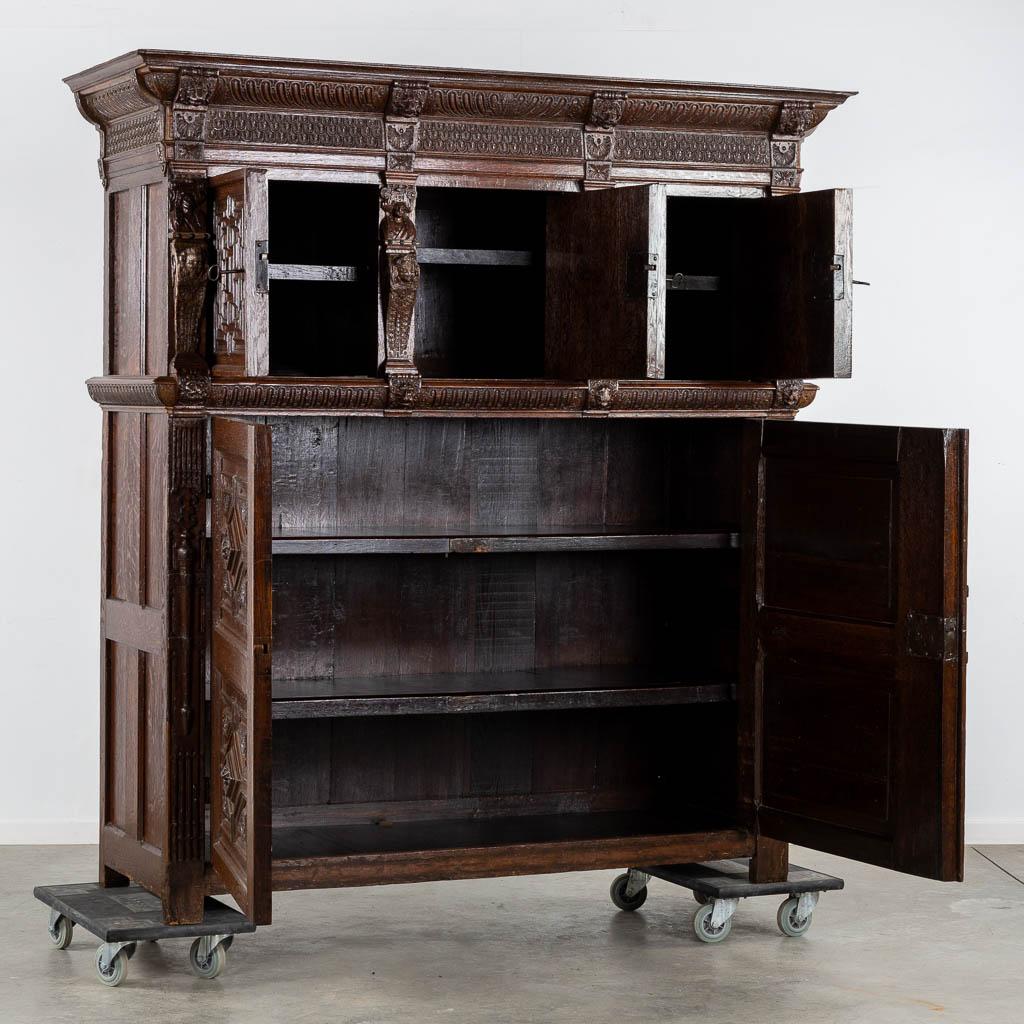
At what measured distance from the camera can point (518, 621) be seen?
5551mm

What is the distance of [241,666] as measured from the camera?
172 inches

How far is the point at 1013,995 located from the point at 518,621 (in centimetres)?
178

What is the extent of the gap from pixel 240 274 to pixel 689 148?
1410 millimetres

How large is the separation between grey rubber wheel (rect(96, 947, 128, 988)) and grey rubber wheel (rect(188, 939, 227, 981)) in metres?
0.19

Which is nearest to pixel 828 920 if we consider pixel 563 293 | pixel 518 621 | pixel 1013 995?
pixel 1013 995

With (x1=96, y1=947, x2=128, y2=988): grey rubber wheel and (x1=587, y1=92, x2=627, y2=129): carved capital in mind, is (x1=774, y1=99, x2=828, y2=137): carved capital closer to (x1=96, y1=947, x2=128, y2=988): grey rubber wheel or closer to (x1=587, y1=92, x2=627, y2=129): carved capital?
(x1=587, y1=92, x2=627, y2=129): carved capital

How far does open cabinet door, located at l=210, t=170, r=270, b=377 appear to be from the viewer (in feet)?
14.7

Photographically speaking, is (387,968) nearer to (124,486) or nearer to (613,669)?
(613,669)

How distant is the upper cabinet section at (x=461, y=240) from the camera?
15.4ft

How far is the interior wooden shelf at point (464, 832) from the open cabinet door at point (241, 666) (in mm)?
343

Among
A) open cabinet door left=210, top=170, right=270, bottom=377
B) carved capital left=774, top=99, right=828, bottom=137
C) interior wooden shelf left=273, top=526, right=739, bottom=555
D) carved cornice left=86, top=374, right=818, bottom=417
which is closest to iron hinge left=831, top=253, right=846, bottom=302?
carved cornice left=86, top=374, right=818, bottom=417

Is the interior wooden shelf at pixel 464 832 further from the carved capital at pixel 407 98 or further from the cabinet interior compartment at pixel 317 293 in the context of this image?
the carved capital at pixel 407 98

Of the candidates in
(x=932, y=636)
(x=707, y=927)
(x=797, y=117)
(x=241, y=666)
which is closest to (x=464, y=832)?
(x=707, y=927)

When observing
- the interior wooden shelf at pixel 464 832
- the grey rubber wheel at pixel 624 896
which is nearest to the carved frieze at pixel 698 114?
the interior wooden shelf at pixel 464 832
